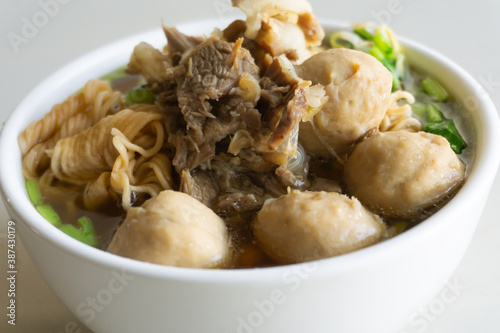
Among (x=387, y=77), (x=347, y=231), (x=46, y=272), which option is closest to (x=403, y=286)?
(x=347, y=231)

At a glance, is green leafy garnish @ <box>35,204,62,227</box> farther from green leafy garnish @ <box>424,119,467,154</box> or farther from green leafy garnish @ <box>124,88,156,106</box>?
green leafy garnish @ <box>424,119,467,154</box>

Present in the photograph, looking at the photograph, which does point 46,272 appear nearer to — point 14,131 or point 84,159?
point 84,159

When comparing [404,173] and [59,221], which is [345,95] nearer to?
[404,173]

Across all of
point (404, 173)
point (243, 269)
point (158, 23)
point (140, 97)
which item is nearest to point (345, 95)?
point (404, 173)

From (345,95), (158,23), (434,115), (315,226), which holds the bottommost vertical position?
(158,23)

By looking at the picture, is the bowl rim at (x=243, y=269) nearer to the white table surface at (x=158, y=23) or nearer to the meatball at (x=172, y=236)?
the meatball at (x=172, y=236)

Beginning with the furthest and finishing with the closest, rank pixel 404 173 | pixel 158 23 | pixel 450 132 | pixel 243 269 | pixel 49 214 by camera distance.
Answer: pixel 158 23, pixel 450 132, pixel 49 214, pixel 404 173, pixel 243 269

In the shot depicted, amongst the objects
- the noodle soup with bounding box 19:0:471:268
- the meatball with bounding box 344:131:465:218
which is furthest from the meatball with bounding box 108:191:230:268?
the meatball with bounding box 344:131:465:218
